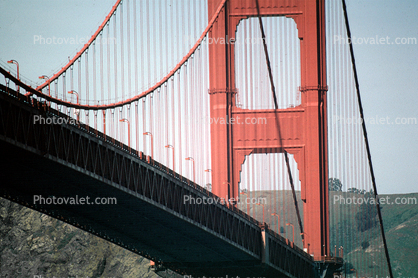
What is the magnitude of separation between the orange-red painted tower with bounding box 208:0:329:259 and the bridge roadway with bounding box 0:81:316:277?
11.2 ft

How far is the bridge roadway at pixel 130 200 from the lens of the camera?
29.1 m

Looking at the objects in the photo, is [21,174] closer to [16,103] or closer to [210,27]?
[16,103]

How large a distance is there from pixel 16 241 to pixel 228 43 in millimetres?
68343

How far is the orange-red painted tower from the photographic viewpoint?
153 feet

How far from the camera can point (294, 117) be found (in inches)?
1906

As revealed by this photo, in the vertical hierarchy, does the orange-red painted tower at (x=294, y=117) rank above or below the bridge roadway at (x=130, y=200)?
above

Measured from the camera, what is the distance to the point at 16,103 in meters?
27.6

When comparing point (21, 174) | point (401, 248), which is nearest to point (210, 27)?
point (21, 174)

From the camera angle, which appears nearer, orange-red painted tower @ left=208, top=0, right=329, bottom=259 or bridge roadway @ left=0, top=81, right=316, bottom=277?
bridge roadway @ left=0, top=81, right=316, bottom=277

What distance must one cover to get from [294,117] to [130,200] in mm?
15976

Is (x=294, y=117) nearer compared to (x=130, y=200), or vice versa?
(x=130, y=200)

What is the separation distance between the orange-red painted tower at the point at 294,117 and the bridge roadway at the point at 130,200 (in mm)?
3406

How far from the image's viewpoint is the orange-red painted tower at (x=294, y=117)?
153 feet

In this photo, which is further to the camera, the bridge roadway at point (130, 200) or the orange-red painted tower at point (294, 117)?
the orange-red painted tower at point (294, 117)
